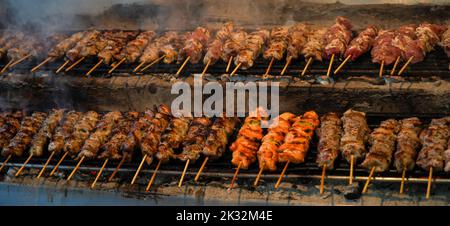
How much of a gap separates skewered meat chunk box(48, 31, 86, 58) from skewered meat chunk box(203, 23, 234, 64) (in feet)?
7.41

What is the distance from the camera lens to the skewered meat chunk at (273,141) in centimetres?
519

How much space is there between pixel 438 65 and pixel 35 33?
20.6ft

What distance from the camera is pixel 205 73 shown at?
6.34 meters

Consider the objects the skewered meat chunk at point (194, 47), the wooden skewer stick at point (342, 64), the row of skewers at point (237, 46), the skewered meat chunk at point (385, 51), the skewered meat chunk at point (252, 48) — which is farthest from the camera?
the skewered meat chunk at point (194, 47)

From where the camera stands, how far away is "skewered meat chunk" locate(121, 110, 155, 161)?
5.69m

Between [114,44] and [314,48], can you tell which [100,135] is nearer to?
[114,44]

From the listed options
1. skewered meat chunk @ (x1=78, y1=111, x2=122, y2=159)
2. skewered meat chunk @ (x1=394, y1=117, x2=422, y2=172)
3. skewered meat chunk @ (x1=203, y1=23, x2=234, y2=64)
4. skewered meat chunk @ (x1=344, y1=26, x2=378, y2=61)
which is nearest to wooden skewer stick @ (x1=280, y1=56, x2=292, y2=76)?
skewered meat chunk @ (x1=344, y1=26, x2=378, y2=61)

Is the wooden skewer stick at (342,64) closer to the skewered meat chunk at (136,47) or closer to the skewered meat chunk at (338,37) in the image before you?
the skewered meat chunk at (338,37)

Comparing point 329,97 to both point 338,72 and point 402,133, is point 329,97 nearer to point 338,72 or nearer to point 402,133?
point 338,72

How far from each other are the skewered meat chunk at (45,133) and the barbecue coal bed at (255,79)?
0.15 metres

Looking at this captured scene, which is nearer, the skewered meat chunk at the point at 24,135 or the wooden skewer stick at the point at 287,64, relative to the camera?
the wooden skewer stick at the point at 287,64

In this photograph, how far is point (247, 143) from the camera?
5527 millimetres

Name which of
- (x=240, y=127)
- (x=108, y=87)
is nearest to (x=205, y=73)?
(x=240, y=127)

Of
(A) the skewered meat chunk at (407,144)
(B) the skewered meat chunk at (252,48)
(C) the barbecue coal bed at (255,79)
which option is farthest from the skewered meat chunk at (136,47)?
(A) the skewered meat chunk at (407,144)
